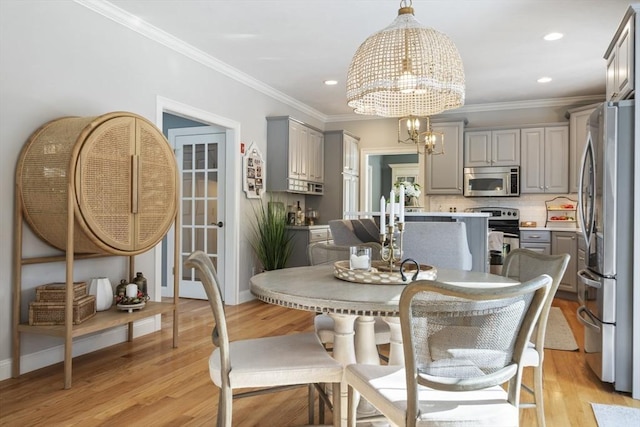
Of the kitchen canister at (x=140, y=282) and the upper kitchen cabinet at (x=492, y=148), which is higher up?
the upper kitchen cabinet at (x=492, y=148)

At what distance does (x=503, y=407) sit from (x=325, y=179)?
5.65m

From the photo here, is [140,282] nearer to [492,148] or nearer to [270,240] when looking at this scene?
[270,240]

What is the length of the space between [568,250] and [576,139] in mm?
1415

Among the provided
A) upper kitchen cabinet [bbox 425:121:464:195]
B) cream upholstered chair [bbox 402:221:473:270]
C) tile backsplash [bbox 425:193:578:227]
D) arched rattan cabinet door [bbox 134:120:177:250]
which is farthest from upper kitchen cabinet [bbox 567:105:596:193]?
arched rattan cabinet door [bbox 134:120:177:250]

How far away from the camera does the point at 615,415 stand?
2.39m

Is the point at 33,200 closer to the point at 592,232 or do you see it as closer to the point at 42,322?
the point at 42,322

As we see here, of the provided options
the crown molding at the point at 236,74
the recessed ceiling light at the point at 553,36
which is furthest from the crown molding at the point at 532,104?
the recessed ceiling light at the point at 553,36

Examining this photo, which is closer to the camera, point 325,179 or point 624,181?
point 624,181

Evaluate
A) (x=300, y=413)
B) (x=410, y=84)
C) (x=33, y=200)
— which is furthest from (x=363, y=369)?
(x=33, y=200)

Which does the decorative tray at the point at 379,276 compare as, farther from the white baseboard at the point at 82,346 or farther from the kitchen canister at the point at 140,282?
the white baseboard at the point at 82,346

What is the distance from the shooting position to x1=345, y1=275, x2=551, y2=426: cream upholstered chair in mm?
1245

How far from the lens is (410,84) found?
2.31 metres

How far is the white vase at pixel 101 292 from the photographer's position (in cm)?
322

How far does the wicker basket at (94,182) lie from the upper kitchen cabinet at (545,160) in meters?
4.88
